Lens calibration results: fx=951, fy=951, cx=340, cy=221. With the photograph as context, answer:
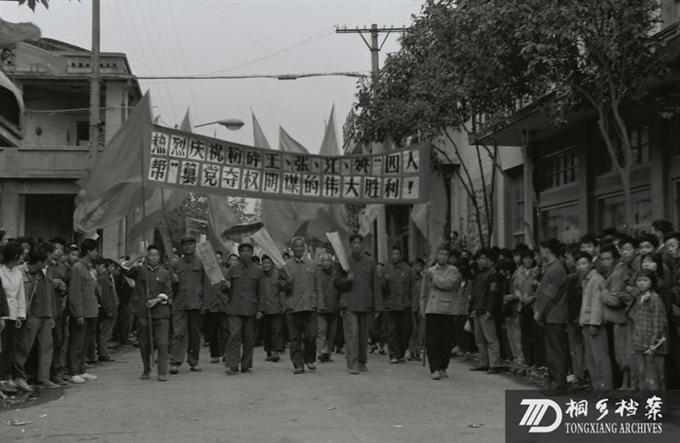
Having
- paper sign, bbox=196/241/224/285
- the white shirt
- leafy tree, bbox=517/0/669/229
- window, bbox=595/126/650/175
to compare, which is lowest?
the white shirt

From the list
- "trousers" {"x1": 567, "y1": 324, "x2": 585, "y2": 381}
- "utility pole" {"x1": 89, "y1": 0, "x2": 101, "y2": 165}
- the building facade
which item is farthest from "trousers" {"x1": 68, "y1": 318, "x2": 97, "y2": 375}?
the building facade

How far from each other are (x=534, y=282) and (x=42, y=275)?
678 centimetres

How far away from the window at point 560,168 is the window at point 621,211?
5.00ft

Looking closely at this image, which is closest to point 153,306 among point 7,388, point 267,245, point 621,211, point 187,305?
point 187,305

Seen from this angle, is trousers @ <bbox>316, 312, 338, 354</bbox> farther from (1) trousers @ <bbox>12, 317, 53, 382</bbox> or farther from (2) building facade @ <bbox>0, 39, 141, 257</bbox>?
(2) building facade @ <bbox>0, 39, 141, 257</bbox>

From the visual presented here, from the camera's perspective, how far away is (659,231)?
440 inches

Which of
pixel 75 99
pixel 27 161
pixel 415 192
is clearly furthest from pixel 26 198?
pixel 415 192

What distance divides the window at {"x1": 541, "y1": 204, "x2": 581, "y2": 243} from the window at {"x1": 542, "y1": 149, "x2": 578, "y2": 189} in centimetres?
58

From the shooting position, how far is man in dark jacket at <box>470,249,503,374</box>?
1426 cm

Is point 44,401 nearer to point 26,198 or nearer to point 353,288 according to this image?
point 353,288

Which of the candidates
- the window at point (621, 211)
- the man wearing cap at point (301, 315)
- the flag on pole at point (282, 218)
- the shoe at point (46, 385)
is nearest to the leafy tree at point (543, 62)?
the window at point (621, 211)

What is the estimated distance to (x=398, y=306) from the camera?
1631cm

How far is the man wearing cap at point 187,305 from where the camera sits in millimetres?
14406

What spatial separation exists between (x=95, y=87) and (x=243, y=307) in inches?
398
